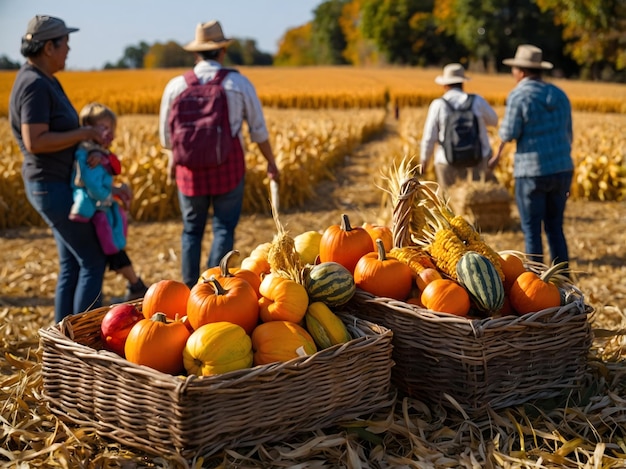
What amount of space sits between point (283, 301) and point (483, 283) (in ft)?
2.70

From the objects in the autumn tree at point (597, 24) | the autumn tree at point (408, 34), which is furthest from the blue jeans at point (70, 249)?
the autumn tree at point (408, 34)

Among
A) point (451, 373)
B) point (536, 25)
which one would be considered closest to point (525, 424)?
point (451, 373)

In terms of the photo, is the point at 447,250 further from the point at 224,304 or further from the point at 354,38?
the point at 354,38

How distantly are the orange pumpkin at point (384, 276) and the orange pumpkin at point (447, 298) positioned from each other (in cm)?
18

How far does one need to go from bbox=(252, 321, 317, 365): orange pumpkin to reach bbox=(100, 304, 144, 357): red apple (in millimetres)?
527

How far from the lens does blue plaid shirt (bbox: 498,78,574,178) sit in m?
5.26

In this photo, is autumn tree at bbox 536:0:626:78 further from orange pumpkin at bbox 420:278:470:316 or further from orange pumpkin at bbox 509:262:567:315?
orange pumpkin at bbox 420:278:470:316

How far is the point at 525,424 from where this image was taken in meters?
2.63

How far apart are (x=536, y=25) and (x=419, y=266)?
65.8 metres

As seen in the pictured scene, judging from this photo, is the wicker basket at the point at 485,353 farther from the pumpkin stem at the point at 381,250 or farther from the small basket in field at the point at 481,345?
the pumpkin stem at the point at 381,250

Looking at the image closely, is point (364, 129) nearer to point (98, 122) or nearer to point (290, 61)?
point (98, 122)

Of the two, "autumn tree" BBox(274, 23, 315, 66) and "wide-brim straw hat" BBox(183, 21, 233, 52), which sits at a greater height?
"autumn tree" BBox(274, 23, 315, 66)

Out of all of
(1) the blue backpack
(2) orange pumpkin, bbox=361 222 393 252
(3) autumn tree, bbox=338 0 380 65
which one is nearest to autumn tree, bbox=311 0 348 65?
(3) autumn tree, bbox=338 0 380 65

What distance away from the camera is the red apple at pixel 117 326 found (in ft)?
8.63
